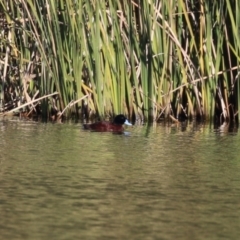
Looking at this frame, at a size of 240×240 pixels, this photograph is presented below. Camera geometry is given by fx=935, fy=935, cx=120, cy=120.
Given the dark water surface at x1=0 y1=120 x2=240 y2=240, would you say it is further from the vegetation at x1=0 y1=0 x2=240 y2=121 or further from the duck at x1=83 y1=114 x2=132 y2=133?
the vegetation at x1=0 y1=0 x2=240 y2=121

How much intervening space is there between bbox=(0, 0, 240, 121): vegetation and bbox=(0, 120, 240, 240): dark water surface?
109cm

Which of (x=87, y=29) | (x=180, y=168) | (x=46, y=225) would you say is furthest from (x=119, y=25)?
(x=46, y=225)

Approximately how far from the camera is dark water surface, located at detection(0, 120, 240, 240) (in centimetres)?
513

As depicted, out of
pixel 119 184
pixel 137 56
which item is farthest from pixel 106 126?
pixel 119 184

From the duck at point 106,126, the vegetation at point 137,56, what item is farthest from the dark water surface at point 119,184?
the vegetation at point 137,56

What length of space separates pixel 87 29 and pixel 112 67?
54 centimetres

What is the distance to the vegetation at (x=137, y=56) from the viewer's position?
35.1ft

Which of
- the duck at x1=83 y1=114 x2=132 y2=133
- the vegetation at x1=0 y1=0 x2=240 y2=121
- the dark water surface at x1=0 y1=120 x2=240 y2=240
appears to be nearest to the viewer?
the dark water surface at x1=0 y1=120 x2=240 y2=240

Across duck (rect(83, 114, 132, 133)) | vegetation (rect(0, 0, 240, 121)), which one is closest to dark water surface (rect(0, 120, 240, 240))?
duck (rect(83, 114, 132, 133))

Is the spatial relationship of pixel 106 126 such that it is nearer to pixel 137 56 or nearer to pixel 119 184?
pixel 137 56

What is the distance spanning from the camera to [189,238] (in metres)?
4.91

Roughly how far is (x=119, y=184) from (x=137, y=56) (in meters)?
4.71

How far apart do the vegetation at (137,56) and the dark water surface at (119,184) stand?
1.09 metres

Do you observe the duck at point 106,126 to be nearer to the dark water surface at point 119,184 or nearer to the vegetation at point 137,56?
the dark water surface at point 119,184
